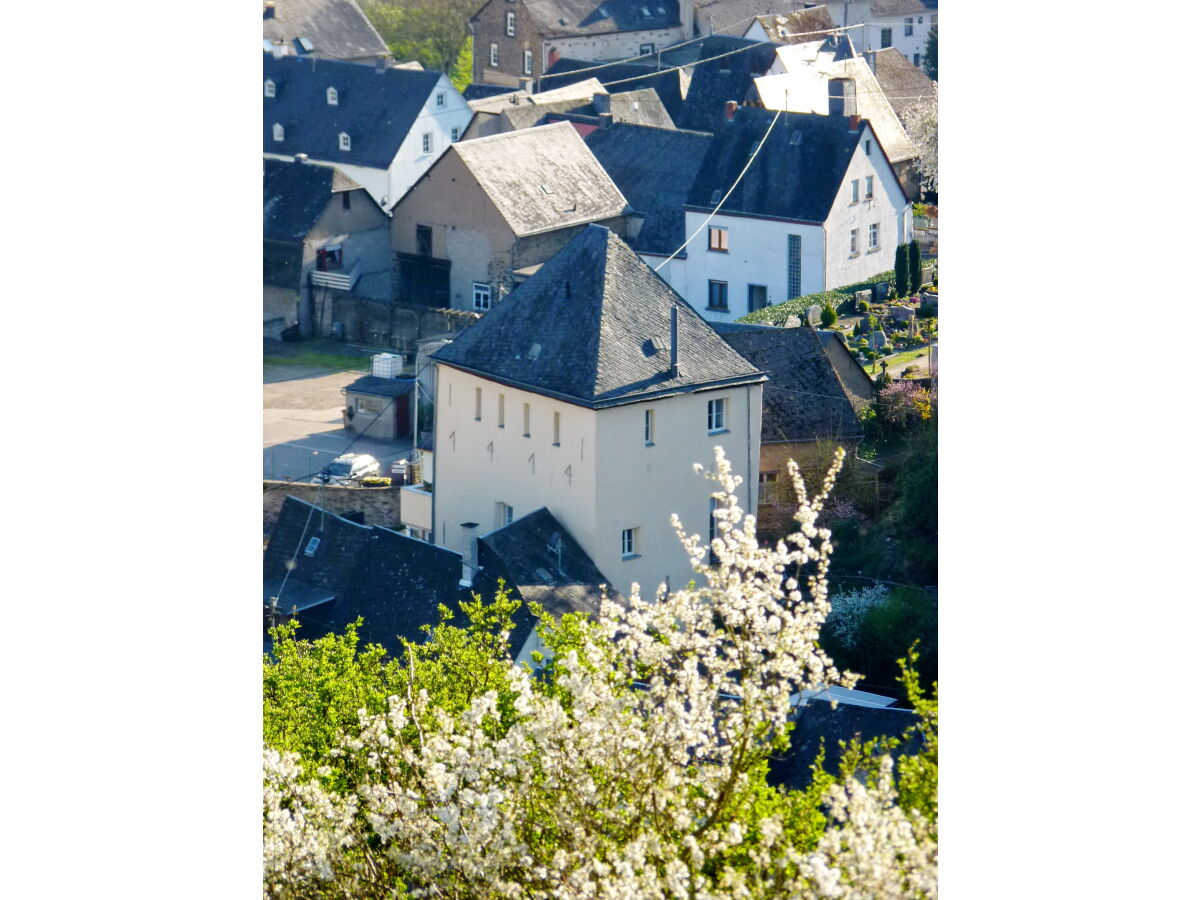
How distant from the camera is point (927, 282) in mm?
7523

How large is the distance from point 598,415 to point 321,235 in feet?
48.4

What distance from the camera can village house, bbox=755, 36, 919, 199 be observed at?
25.5 ft

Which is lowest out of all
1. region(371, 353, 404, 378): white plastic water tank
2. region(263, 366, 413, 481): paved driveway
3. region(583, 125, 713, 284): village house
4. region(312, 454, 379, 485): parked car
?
region(312, 454, 379, 485): parked car

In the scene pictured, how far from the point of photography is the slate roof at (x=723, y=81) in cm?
953

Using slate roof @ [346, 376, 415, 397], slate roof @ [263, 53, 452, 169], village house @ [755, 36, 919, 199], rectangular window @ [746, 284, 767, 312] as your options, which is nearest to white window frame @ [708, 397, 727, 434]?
village house @ [755, 36, 919, 199]

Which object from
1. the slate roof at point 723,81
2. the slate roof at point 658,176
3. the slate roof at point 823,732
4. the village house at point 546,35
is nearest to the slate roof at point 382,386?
the slate roof at point 658,176

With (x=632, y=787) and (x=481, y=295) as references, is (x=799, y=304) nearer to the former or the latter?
(x=632, y=787)

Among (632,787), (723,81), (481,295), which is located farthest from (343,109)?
(632,787)

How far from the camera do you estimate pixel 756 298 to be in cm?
1010

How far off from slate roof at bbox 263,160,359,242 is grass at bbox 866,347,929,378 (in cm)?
1473

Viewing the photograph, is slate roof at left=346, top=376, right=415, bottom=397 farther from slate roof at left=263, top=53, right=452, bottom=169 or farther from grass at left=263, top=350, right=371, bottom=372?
slate roof at left=263, top=53, right=452, bottom=169
